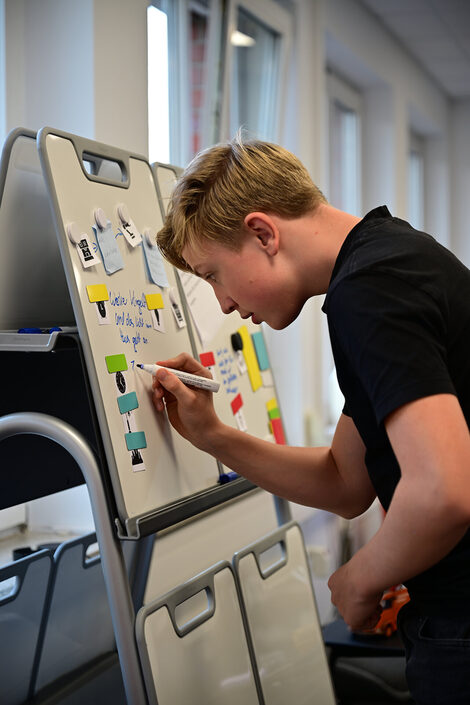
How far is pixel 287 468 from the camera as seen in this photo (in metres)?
1.37

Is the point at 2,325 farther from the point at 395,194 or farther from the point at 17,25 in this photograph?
the point at 395,194

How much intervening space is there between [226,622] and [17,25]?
1587 millimetres

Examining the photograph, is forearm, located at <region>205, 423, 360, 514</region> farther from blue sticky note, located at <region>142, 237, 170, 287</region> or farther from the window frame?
the window frame

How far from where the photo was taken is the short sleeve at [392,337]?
812mm

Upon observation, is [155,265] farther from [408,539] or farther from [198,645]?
[408,539]

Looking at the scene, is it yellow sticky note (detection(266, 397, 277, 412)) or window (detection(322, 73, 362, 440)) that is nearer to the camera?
yellow sticky note (detection(266, 397, 277, 412))

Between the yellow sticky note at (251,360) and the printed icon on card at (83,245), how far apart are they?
1.96 feet

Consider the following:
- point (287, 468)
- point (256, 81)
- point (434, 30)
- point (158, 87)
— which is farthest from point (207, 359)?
point (434, 30)

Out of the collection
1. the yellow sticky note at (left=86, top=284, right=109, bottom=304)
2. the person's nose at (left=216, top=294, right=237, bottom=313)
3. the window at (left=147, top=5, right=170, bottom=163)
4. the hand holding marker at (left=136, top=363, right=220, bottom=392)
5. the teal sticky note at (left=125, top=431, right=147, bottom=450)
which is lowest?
the teal sticky note at (left=125, top=431, right=147, bottom=450)

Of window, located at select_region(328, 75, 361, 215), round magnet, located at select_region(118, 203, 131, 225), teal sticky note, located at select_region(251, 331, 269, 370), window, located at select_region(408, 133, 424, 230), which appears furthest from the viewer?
window, located at select_region(408, 133, 424, 230)

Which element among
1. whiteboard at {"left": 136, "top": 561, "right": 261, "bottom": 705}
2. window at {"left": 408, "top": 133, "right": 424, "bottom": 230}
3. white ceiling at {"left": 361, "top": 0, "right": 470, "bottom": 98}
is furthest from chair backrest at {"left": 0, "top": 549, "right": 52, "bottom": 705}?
window at {"left": 408, "top": 133, "right": 424, "bottom": 230}

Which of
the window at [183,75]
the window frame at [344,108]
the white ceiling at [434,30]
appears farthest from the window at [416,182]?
the window at [183,75]

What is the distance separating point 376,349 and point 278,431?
3.73 ft

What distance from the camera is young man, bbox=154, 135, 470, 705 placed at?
2.68 feet
